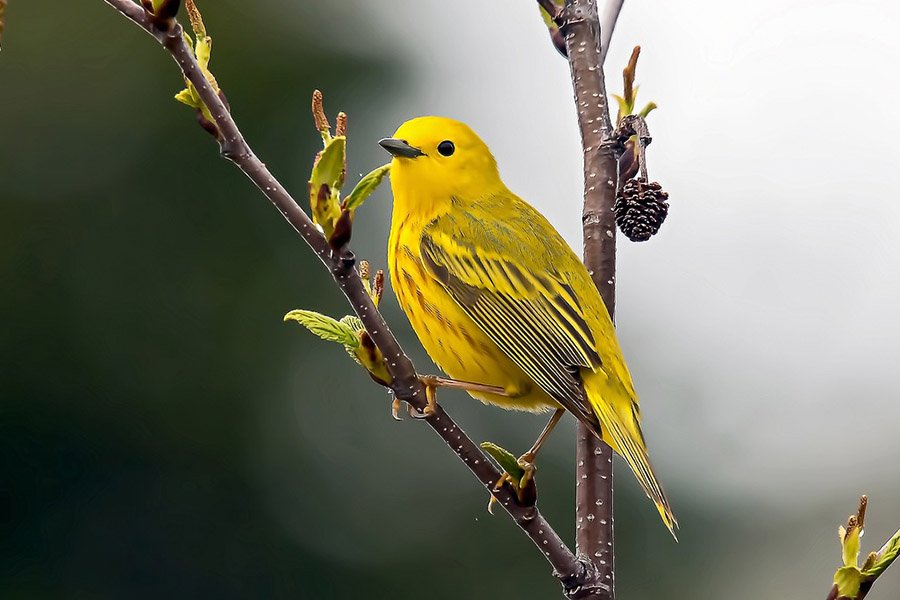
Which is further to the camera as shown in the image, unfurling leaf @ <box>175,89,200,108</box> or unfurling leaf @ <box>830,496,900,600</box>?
unfurling leaf @ <box>830,496,900,600</box>

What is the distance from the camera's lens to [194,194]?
672 cm

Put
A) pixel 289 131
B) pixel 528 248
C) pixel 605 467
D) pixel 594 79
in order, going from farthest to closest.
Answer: pixel 289 131, pixel 528 248, pixel 594 79, pixel 605 467

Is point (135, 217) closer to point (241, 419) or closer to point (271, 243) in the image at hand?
point (271, 243)

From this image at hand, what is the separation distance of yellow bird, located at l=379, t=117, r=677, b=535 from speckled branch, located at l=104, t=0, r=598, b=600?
42 cm

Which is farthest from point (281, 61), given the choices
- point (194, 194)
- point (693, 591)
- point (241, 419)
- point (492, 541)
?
point (693, 591)

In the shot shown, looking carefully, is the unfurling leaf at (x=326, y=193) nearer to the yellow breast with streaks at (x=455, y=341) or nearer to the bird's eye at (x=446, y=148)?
the yellow breast with streaks at (x=455, y=341)

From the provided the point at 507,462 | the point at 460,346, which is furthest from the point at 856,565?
the point at 460,346

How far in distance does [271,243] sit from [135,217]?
83 cm

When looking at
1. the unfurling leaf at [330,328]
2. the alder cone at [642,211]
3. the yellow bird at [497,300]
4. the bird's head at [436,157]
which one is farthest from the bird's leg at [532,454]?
the bird's head at [436,157]

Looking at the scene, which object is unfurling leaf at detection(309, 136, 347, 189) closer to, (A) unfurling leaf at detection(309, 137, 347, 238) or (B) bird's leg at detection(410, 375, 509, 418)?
(A) unfurling leaf at detection(309, 137, 347, 238)

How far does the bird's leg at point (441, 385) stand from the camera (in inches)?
68.2

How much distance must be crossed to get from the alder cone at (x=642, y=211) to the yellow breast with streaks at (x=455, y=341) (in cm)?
42

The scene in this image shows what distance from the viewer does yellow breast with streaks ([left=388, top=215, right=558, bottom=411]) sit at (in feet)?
8.54

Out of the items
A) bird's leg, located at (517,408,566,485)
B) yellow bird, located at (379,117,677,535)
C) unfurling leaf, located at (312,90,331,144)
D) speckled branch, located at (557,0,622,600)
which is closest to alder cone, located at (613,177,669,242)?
speckled branch, located at (557,0,622,600)
